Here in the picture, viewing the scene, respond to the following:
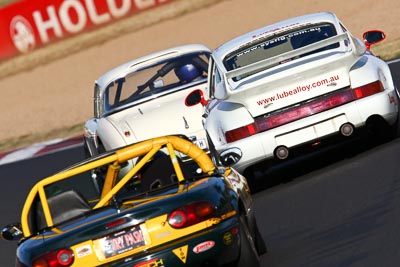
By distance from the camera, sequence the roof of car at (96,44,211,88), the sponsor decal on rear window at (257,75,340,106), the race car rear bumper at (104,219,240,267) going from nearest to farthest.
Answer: the race car rear bumper at (104,219,240,267), the sponsor decal on rear window at (257,75,340,106), the roof of car at (96,44,211,88)

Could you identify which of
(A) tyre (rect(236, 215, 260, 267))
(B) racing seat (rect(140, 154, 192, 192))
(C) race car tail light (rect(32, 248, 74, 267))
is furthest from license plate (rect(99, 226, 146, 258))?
(B) racing seat (rect(140, 154, 192, 192))

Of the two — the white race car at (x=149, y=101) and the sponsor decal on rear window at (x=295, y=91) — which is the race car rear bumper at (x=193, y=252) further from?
the white race car at (x=149, y=101)

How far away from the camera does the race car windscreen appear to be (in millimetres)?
11828

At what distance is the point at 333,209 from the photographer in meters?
9.46

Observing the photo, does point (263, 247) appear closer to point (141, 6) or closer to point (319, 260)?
point (319, 260)

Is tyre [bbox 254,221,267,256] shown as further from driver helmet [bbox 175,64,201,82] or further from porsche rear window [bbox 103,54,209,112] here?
driver helmet [bbox 175,64,201,82]

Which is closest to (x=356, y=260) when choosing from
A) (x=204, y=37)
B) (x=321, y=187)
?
(x=321, y=187)

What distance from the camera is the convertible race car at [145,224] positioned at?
7074 millimetres

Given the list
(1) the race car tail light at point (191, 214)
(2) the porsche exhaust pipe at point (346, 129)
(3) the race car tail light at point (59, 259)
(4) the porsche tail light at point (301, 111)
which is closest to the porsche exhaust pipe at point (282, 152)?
(4) the porsche tail light at point (301, 111)

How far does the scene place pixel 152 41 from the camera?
33.0 meters

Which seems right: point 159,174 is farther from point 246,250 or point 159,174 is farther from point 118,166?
point 246,250

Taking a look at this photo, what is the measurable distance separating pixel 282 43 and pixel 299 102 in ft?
3.49

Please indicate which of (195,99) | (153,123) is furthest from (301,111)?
(153,123)

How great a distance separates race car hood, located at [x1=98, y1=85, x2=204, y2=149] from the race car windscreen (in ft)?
3.17
